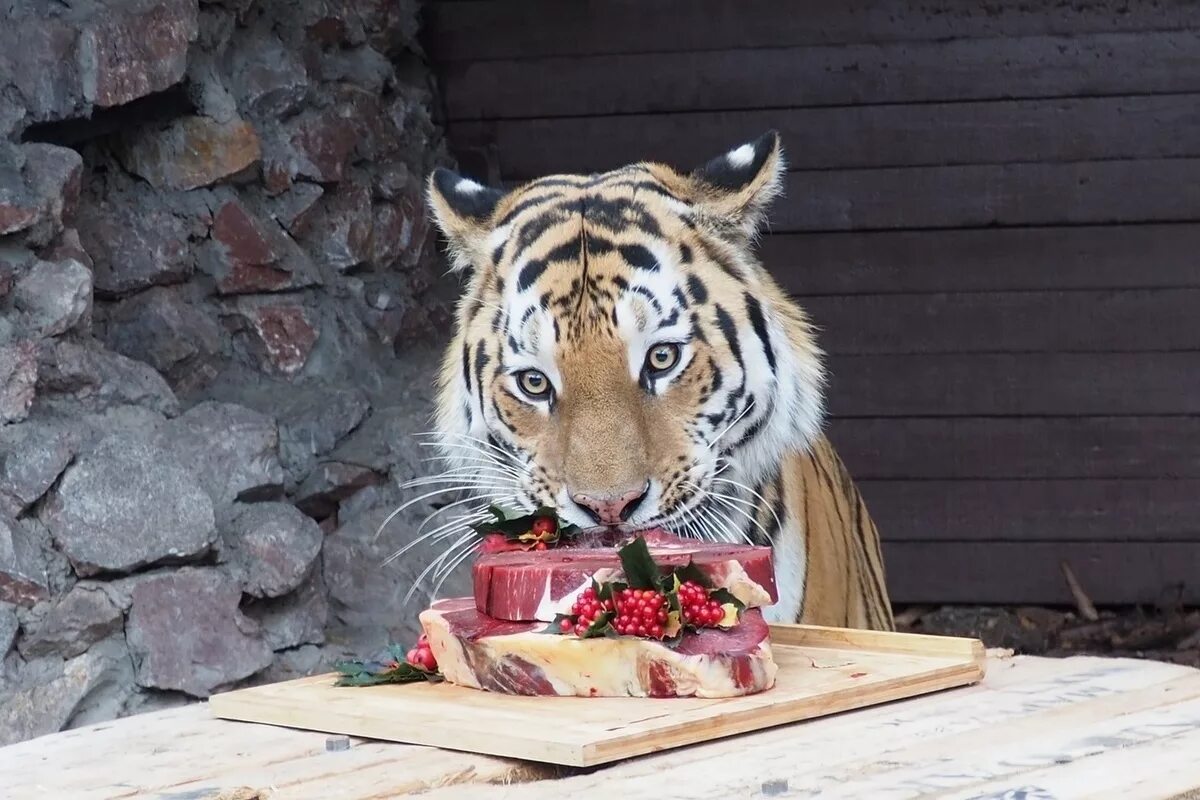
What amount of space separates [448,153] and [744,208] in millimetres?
2644

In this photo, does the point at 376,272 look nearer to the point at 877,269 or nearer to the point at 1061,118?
the point at 877,269

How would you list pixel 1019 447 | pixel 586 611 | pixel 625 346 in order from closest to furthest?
pixel 586 611 < pixel 625 346 < pixel 1019 447

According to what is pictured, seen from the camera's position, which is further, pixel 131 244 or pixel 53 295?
pixel 131 244

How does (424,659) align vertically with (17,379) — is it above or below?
below

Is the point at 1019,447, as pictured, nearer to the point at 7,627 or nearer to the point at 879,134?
the point at 879,134

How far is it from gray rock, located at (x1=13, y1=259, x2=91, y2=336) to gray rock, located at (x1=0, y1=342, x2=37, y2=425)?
0.09 metres

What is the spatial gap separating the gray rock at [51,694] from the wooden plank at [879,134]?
2156 mm

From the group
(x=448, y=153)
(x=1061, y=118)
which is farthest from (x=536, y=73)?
(x=1061, y=118)

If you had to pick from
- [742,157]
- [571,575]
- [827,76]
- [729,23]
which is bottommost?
[571,575]

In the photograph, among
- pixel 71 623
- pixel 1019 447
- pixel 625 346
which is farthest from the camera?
pixel 1019 447

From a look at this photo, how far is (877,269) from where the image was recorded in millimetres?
5211

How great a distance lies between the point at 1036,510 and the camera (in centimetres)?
526

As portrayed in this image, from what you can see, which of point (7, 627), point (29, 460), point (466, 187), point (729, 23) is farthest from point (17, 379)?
point (729, 23)

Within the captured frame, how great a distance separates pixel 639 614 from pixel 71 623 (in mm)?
2124
